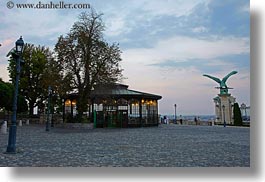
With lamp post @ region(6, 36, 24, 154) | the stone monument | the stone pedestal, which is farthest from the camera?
the stone pedestal

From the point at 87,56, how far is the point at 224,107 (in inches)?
479

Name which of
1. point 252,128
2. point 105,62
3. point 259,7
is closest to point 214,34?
point 259,7

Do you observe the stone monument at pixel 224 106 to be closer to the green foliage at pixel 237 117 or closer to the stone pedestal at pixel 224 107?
the stone pedestal at pixel 224 107

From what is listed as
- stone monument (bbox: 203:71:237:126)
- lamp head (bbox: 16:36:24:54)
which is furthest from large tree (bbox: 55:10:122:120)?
lamp head (bbox: 16:36:24:54)

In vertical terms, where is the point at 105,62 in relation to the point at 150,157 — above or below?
above

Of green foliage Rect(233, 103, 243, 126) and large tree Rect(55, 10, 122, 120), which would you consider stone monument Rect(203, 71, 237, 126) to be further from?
large tree Rect(55, 10, 122, 120)

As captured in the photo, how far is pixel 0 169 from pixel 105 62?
15.0 m

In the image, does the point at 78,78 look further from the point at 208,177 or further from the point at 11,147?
the point at 208,177

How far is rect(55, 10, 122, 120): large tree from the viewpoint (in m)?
19.4

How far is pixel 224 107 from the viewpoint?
932 inches

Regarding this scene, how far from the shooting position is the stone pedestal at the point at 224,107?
73.8 feet

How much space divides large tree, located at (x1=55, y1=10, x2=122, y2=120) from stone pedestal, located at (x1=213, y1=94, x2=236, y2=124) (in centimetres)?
885

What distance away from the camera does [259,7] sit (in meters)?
5.62

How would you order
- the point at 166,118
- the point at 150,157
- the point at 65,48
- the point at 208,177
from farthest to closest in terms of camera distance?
the point at 166,118 < the point at 65,48 < the point at 150,157 < the point at 208,177
